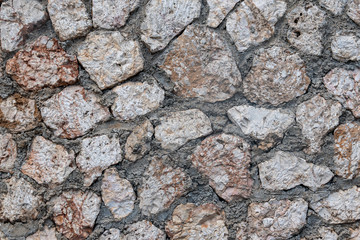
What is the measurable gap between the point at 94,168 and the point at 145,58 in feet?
1.42

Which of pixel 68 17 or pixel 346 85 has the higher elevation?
pixel 68 17

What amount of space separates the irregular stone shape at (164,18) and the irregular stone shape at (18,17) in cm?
36

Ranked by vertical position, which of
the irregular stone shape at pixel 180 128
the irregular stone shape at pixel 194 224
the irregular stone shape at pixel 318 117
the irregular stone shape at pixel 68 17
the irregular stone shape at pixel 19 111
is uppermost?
the irregular stone shape at pixel 68 17

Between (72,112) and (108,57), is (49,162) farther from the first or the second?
(108,57)

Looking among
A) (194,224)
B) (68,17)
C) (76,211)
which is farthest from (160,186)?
(68,17)

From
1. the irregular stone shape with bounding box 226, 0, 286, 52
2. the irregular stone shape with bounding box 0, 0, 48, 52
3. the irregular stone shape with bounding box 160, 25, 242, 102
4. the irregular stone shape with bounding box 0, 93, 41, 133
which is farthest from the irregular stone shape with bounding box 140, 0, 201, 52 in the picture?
the irregular stone shape with bounding box 0, 93, 41, 133

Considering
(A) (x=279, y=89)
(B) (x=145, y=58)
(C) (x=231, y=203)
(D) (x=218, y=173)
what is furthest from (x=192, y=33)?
(C) (x=231, y=203)

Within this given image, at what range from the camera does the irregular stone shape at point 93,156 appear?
1.27 meters

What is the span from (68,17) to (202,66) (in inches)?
19.5

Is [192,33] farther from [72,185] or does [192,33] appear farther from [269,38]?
[72,185]

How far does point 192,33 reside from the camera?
1.27m

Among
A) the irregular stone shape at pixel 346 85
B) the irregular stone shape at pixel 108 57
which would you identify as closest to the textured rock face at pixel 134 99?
the irregular stone shape at pixel 108 57

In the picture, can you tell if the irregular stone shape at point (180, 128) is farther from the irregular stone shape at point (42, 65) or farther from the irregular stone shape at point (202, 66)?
the irregular stone shape at point (42, 65)

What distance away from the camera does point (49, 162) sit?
1.27m
